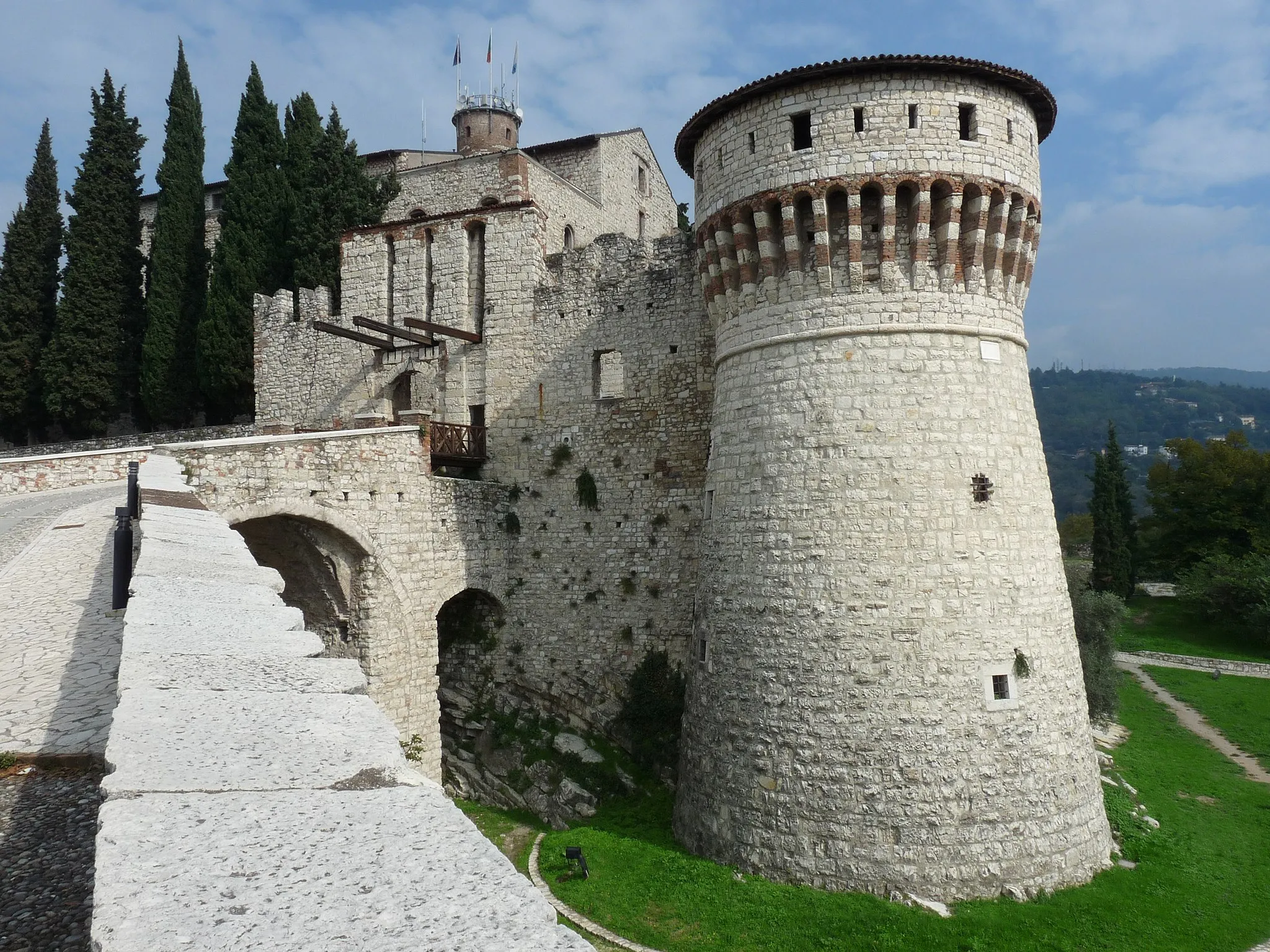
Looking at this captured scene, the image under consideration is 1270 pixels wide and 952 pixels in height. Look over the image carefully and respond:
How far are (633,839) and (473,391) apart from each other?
33.6 ft

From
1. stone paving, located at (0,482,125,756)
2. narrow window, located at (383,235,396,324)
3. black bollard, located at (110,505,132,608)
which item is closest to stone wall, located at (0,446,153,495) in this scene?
stone paving, located at (0,482,125,756)

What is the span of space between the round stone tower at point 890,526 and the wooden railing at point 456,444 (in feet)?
23.3

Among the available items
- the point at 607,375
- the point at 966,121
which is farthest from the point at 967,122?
the point at 607,375

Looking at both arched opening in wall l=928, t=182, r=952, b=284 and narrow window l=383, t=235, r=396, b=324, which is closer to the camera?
arched opening in wall l=928, t=182, r=952, b=284

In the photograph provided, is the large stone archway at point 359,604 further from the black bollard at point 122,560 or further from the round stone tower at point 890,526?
the black bollard at point 122,560

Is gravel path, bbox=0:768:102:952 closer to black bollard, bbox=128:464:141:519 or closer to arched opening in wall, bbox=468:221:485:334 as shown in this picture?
black bollard, bbox=128:464:141:519

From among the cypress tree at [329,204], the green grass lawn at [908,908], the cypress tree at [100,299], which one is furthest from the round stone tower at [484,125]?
the green grass lawn at [908,908]

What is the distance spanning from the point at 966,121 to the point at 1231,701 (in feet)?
73.7

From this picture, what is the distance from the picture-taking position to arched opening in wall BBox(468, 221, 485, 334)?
750 inches

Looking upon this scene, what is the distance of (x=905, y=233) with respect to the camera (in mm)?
12430

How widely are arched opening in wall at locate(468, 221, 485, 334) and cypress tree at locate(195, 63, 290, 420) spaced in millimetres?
9998

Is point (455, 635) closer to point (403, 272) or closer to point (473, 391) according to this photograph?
point (473, 391)

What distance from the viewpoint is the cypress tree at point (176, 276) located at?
27484mm

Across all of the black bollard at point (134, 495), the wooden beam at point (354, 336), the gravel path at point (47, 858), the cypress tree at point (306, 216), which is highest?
the cypress tree at point (306, 216)
